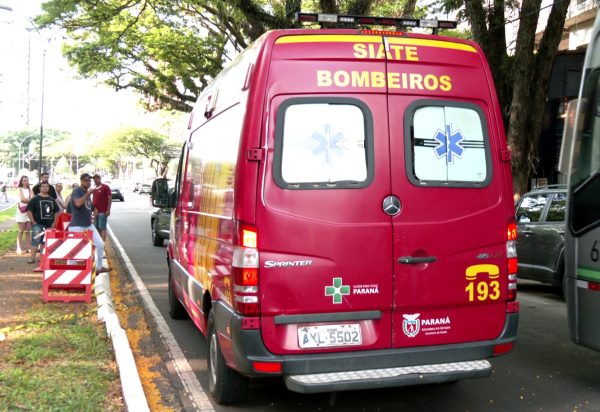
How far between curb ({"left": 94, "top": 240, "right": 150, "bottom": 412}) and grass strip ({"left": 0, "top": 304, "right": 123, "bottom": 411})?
10 centimetres

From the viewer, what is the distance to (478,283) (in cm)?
425

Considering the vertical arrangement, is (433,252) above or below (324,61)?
below

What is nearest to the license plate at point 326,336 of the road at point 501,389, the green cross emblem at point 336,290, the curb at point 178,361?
the green cross emblem at point 336,290

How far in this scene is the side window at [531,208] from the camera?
9.66 meters

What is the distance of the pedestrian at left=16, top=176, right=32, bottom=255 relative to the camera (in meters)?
13.2

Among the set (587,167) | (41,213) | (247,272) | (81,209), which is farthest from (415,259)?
(41,213)

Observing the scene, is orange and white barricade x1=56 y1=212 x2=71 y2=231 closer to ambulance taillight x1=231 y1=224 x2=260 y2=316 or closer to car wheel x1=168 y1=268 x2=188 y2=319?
car wheel x1=168 y1=268 x2=188 y2=319

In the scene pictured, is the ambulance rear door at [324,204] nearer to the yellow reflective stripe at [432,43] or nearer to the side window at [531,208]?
the yellow reflective stripe at [432,43]

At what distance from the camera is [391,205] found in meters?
4.09

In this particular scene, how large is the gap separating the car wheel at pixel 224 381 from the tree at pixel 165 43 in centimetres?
1385

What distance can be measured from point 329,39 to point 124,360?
3245 millimetres

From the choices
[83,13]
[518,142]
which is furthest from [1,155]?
[518,142]

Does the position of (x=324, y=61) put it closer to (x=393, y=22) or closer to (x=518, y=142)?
(x=393, y=22)

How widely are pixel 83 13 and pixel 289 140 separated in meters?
15.6
